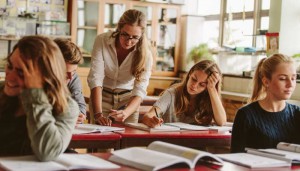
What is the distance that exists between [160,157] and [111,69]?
1.74 metres

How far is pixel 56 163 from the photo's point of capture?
1731 mm

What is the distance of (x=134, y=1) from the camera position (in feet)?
24.8

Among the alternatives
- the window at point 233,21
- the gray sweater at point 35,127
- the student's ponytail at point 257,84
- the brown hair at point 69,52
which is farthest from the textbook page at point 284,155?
the window at point 233,21

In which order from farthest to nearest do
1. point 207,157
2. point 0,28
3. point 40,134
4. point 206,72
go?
point 0,28, point 206,72, point 207,157, point 40,134

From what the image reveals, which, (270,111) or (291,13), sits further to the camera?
(291,13)

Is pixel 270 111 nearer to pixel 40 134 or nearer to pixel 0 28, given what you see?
pixel 40 134

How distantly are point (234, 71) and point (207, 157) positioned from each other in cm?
522

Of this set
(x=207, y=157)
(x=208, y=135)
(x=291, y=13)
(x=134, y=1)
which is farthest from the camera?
(x=134, y=1)

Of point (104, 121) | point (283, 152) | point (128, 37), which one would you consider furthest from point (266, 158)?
point (128, 37)

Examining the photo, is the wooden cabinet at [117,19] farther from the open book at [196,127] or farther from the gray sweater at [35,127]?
the gray sweater at [35,127]

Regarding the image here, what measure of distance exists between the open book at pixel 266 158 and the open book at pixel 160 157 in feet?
0.41

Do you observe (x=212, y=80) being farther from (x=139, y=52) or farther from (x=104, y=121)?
(x=104, y=121)

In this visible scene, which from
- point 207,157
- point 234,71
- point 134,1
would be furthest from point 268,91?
point 134,1

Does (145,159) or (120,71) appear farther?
(120,71)
